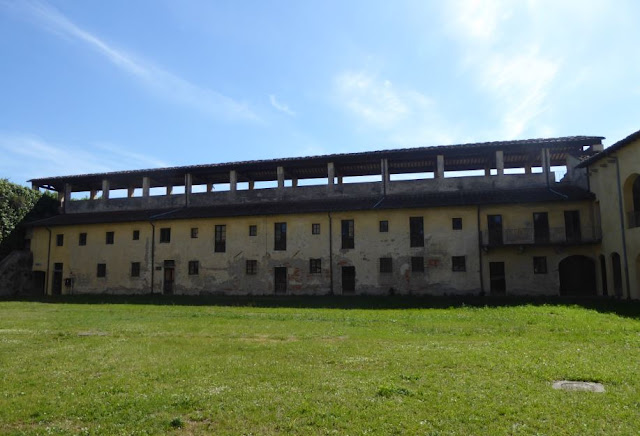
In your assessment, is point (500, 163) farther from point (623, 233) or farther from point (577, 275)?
point (623, 233)

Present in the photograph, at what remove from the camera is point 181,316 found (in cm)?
1920

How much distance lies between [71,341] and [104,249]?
2558 centimetres

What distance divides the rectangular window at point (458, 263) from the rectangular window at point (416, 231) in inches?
87.6

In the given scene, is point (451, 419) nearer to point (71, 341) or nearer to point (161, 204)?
point (71, 341)

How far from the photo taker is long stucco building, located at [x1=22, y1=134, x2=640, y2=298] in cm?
2739

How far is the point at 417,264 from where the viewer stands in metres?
29.5

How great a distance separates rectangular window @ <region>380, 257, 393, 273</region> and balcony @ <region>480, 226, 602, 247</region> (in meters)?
6.00

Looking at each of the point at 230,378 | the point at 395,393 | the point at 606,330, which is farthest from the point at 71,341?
the point at 606,330

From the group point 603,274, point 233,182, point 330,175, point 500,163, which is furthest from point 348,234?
point 603,274

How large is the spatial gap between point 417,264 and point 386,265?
2.03 meters

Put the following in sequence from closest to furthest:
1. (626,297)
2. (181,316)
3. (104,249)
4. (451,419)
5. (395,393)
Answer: (451,419)
(395,393)
(181,316)
(626,297)
(104,249)

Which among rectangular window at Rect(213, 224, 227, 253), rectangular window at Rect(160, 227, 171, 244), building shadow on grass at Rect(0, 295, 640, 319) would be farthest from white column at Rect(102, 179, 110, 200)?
building shadow on grass at Rect(0, 295, 640, 319)

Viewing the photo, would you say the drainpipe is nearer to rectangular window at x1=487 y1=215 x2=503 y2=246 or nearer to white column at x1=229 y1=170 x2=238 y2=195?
white column at x1=229 y1=170 x2=238 y2=195

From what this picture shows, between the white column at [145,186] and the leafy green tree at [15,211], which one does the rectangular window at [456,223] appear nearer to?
the white column at [145,186]
